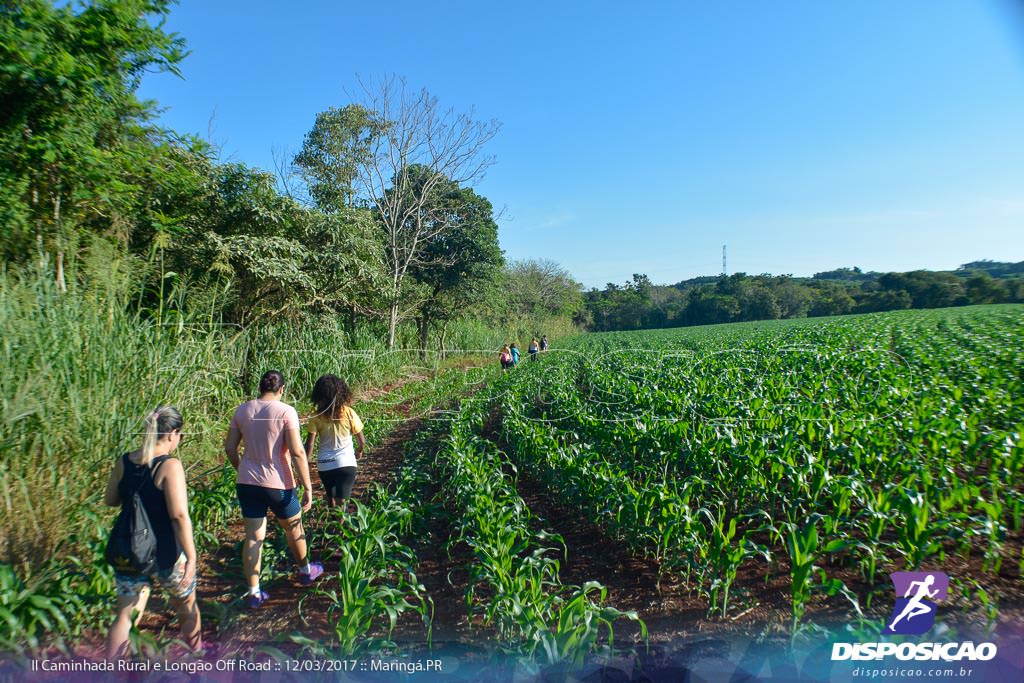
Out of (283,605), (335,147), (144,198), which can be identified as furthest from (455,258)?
(283,605)

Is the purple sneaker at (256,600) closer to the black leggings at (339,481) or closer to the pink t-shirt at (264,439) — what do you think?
the pink t-shirt at (264,439)

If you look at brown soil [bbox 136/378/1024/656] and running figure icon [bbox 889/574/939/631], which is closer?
running figure icon [bbox 889/574/939/631]

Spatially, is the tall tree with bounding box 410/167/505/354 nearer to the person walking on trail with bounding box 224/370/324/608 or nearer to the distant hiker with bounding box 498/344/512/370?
the distant hiker with bounding box 498/344/512/370

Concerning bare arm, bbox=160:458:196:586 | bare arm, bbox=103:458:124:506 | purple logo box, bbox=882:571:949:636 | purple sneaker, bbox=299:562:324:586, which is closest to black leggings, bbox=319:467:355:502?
purple sneaker, bbox=299:562:324:586

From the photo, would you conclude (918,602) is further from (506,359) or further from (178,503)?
(506,359)

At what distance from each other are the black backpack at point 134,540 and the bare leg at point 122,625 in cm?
16

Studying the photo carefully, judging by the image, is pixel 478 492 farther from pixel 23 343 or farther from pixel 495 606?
pixel 23 343

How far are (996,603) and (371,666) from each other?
3.71 meters

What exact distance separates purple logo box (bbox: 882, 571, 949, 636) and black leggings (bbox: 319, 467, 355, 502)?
12.7 ft

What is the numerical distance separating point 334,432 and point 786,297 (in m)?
72.9

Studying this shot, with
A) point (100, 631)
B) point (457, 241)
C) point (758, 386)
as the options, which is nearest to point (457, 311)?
point (457, 241)

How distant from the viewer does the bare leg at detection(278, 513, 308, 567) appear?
356cm

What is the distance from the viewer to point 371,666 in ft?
8.38

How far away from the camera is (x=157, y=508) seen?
2555 millimetres
